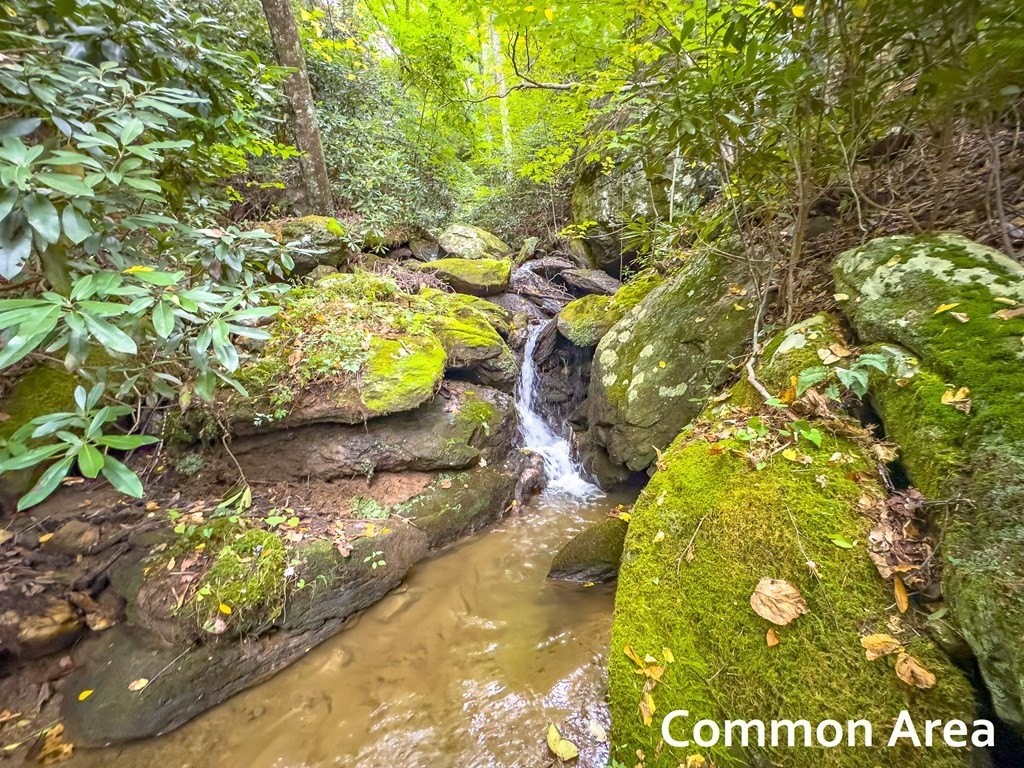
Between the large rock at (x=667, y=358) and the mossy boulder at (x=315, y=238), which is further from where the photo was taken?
the mossy boulder at (x=315, y=238)

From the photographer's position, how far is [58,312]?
1.56 metres

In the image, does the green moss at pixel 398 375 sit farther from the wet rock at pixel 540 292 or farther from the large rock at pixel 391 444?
the wet rock at pixel 540 292

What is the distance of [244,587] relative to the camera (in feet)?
10.1

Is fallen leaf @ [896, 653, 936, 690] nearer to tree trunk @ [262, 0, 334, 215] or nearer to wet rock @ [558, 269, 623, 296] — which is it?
wet rock @ [558, 269, 623, 296]

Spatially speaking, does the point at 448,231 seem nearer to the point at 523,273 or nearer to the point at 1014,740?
the point at 523,273

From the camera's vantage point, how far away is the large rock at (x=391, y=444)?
13.9 feet

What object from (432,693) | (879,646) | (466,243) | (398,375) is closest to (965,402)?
(879,646)

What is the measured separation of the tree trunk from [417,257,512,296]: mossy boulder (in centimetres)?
212

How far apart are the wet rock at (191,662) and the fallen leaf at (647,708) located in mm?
2554

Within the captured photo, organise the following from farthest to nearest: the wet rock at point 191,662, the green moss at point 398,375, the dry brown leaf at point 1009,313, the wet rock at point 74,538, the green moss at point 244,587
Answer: the green moss at point 398,375 < the wet rock at point 74,538 < the green moss at point 244,587 < the wet rock at point 191,662 < the dry brown leaf at point 1009,313

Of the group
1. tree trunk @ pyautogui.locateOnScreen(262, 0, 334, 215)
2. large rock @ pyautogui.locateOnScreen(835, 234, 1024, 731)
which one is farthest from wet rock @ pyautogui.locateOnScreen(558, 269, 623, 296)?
large rock @ pyautogui.locateOnScreen(835, 234, 1024, 731)

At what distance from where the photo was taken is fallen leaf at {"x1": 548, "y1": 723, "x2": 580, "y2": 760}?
237 centimetres

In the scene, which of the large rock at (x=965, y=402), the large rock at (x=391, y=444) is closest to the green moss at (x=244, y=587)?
the large rock at (x=391, y=444)

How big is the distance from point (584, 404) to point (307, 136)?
6.29m
